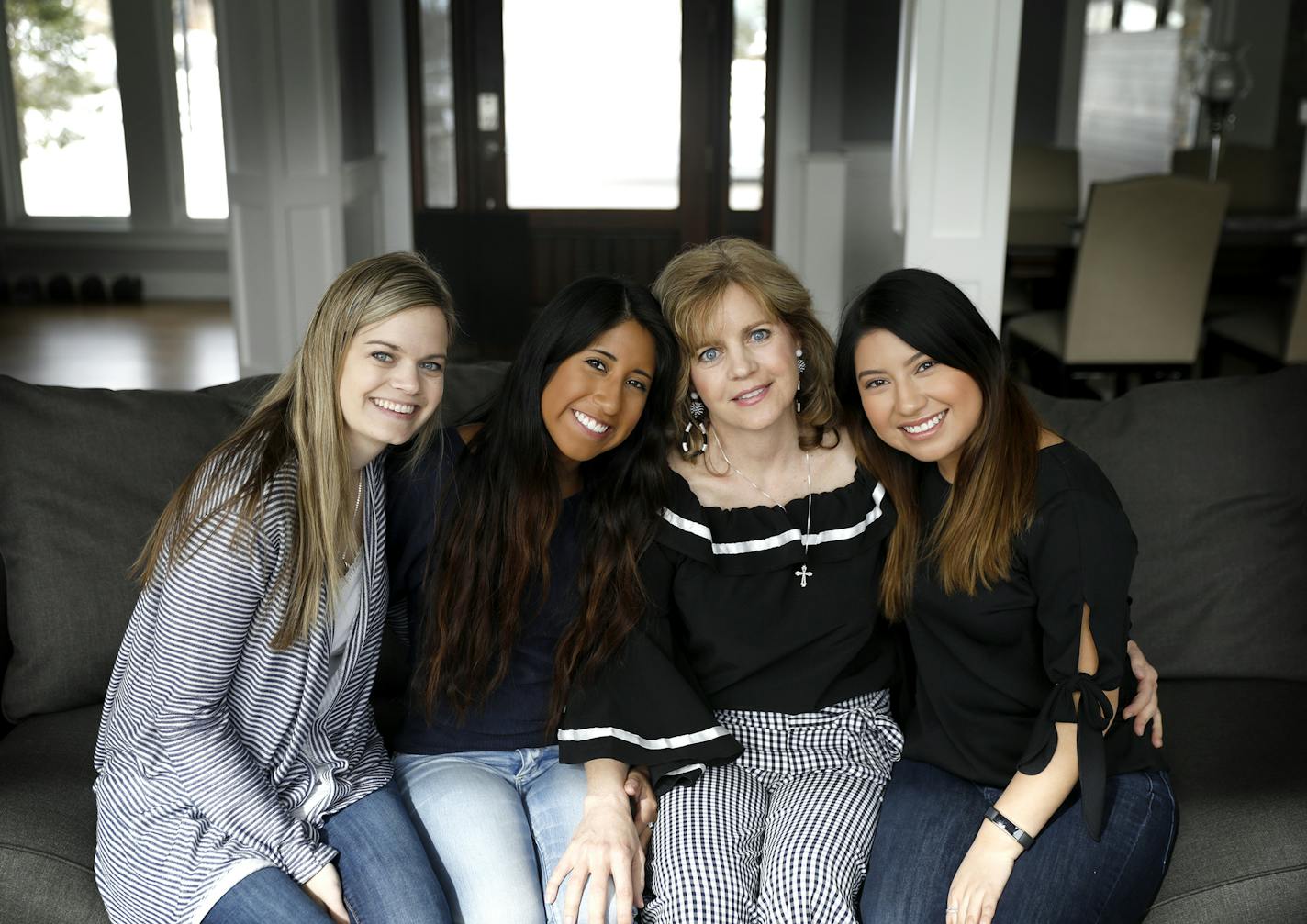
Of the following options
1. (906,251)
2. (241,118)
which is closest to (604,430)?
(906,251)

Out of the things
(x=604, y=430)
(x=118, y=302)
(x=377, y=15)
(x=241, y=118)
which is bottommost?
(x=118, y=302)

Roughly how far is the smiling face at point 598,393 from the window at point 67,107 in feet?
24.8

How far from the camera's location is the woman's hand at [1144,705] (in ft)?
5.65

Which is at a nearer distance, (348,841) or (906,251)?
(348,841)

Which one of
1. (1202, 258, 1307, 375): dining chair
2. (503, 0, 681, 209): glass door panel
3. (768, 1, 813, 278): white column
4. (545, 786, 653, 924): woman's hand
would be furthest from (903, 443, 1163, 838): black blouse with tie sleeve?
(503, 0, 681, 209): glass door panel

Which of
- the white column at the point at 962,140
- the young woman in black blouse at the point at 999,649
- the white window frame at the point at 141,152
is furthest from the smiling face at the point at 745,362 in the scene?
the white window frame at the point at 141,152

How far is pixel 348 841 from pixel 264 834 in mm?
122

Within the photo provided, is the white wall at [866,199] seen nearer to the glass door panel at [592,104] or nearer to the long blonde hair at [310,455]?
the glass door panel at [592,104]

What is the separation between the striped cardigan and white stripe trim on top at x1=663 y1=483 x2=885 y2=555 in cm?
54

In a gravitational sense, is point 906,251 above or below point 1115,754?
above

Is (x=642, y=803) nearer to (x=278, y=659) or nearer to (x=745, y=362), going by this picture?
(x=278, y=659)

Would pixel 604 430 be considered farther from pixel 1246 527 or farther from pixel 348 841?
pixel 1246 527

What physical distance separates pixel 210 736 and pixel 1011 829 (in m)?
1.03

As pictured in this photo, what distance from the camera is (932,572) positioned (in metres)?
1.72
